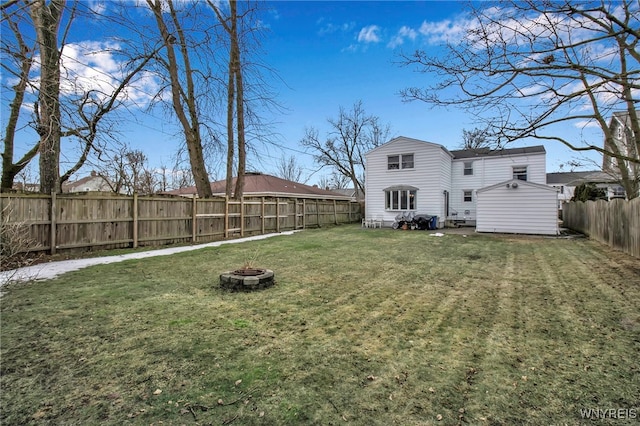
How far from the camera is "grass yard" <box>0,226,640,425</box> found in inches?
82.4

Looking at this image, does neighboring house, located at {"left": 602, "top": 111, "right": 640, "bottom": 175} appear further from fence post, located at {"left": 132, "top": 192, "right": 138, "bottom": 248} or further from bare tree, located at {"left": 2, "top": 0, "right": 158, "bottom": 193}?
fence post, located at {"left": 132, "top": 192, "right": 138, "bottom": 248}

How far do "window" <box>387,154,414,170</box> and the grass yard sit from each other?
13324 mm

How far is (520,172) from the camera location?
18516 mm

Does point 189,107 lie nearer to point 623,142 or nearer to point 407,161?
point 407,161

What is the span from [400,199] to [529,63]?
47.3 ft

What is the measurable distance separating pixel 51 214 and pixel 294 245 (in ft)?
20.9

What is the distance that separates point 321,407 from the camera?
2115mm

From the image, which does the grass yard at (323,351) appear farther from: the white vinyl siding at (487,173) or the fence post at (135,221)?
the white vinyl siding at (487,173)

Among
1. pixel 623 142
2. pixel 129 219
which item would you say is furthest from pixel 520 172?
pixel 129 219

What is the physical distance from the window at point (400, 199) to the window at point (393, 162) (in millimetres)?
1319

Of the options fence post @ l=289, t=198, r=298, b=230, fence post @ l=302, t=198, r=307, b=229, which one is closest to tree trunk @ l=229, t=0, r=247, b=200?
fence post @ l=289, t=198, r=298, b=230

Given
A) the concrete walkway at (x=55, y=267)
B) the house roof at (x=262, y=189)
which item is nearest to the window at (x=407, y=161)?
the house roof at (x=262, y=189)

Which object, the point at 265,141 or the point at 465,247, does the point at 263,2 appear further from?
the point at 465,247

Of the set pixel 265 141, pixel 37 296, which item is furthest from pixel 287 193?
pixel 37 296
